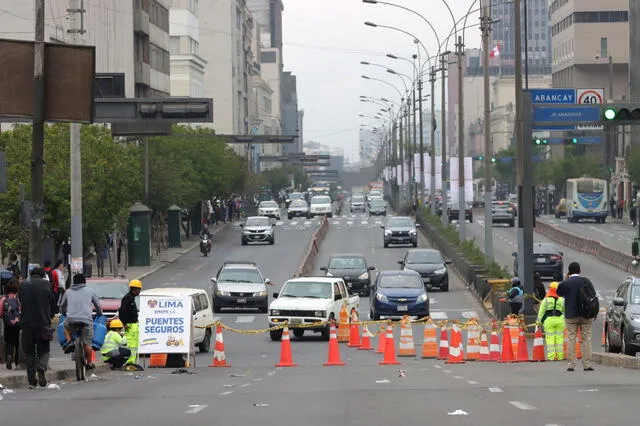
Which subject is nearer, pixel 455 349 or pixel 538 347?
pixel 538 347

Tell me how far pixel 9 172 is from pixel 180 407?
33938 mm

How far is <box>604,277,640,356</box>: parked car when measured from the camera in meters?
26.1

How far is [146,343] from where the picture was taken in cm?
2738

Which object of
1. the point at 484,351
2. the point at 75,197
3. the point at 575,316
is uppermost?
the point at 75,197

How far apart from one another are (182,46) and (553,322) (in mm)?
122499

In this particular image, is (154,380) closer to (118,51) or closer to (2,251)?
(2,251)

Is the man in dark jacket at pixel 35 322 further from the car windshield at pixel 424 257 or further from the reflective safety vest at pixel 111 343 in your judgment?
the car windshield at pixel 424 257

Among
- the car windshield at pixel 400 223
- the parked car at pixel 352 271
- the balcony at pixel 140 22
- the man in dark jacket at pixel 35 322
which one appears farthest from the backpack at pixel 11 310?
the balcony at pixel 140 22

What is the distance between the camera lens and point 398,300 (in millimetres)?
42344

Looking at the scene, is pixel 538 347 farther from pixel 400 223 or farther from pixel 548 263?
pixel 400 223

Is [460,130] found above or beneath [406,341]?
above

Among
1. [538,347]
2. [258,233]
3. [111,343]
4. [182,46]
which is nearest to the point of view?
[111,343]

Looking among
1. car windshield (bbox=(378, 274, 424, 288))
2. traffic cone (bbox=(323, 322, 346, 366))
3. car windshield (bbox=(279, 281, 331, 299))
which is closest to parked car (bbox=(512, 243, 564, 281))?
car windshield (bbox=(378, 274, 424, 288))

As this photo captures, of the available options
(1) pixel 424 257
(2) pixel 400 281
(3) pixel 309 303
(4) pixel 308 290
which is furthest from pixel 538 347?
(1) pixel 424 257
